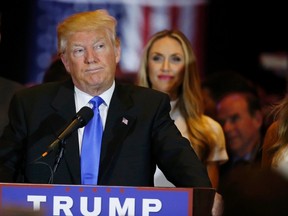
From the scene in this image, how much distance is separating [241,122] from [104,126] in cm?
261

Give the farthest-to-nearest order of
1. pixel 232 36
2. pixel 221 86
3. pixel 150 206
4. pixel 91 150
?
pixel 232 36, pixel 221 86, pixel 91 150, pixel 150 206

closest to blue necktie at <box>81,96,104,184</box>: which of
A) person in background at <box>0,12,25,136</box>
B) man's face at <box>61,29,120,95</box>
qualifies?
man's face at <box>61,29,120,95</box>

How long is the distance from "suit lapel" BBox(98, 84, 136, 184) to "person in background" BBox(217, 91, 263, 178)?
87.0 inches

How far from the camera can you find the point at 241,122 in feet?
18.7

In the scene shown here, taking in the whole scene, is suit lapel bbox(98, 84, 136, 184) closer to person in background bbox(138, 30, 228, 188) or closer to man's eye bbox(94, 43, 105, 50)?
man's eye bbox(94, 43, 105, 50)

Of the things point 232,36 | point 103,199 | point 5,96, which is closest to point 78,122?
point 103,199

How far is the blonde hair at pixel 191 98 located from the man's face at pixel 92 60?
1197 millimetres

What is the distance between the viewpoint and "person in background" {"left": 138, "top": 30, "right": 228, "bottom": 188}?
4500mm

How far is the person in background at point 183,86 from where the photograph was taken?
4.50 m

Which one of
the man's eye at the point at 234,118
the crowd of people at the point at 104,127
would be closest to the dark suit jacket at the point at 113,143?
the crowd of people at the point at 104,127

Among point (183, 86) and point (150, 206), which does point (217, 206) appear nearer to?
point (150, 206)

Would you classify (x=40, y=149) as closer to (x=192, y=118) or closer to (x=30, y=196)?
(x=30, y=196)

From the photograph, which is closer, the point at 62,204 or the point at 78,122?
the point at 62,204

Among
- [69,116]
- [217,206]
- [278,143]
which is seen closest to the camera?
[217,206]
